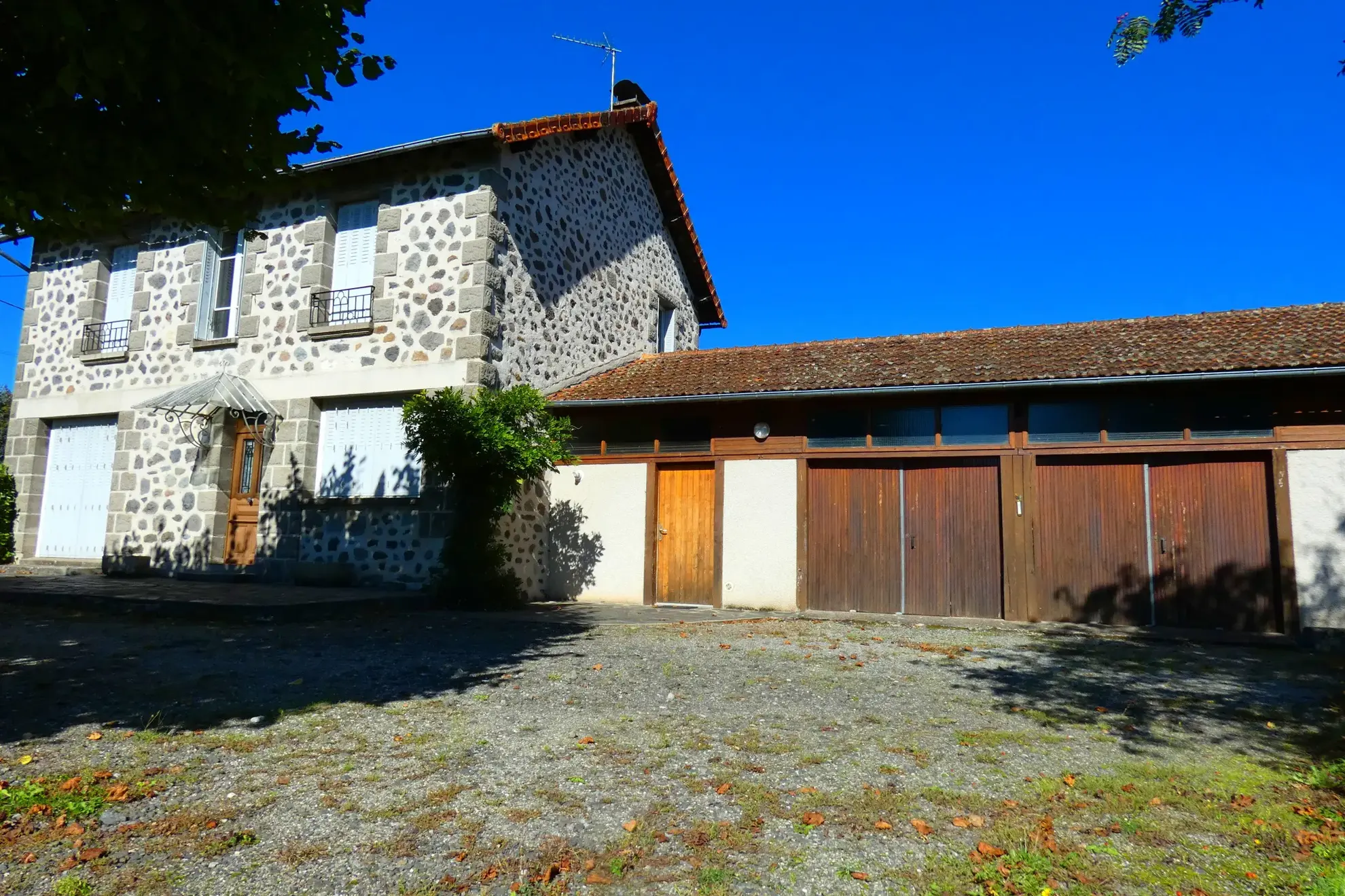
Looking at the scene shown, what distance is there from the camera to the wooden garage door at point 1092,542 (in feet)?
29.5

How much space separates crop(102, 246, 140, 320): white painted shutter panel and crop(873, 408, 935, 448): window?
11475 millimetres

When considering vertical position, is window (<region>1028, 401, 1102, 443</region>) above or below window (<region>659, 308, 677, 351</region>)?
below

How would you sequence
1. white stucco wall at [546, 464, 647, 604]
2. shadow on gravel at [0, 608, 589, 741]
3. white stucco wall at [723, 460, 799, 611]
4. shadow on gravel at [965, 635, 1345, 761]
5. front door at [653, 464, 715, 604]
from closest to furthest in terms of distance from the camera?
1. shadow on gravel at [965, 635, 1345, 761]
2. shadow on gravel at [0, 608, 589, 741]
3. white stucco wall at [723, 460, 799, 611]
4. front door at [653, 464, 715, 604]
5. white stucco wall at [546, 464, 647, 604]

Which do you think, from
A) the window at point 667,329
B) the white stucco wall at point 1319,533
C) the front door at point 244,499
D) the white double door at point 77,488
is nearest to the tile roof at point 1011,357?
the white stucco wall at point 1319,533

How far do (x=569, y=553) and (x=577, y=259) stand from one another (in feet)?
14.3

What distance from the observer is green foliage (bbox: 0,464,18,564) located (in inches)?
503

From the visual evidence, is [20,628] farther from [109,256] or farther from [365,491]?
[109,256]

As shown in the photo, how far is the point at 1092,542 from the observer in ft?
30.0

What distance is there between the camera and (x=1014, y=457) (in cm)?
939

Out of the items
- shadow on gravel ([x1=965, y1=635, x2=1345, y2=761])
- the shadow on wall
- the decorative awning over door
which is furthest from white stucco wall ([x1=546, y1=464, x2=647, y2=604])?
shadow on gravel ([x1=965, y1=635, x2=1345, y2=761])

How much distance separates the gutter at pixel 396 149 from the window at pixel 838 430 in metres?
5.29

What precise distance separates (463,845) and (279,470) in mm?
9530

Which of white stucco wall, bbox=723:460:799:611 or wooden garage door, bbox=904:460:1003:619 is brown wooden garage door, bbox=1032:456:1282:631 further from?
white stucco wall, bbox=723:460:799:611

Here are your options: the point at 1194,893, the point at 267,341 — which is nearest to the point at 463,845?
the point at 1194,893
